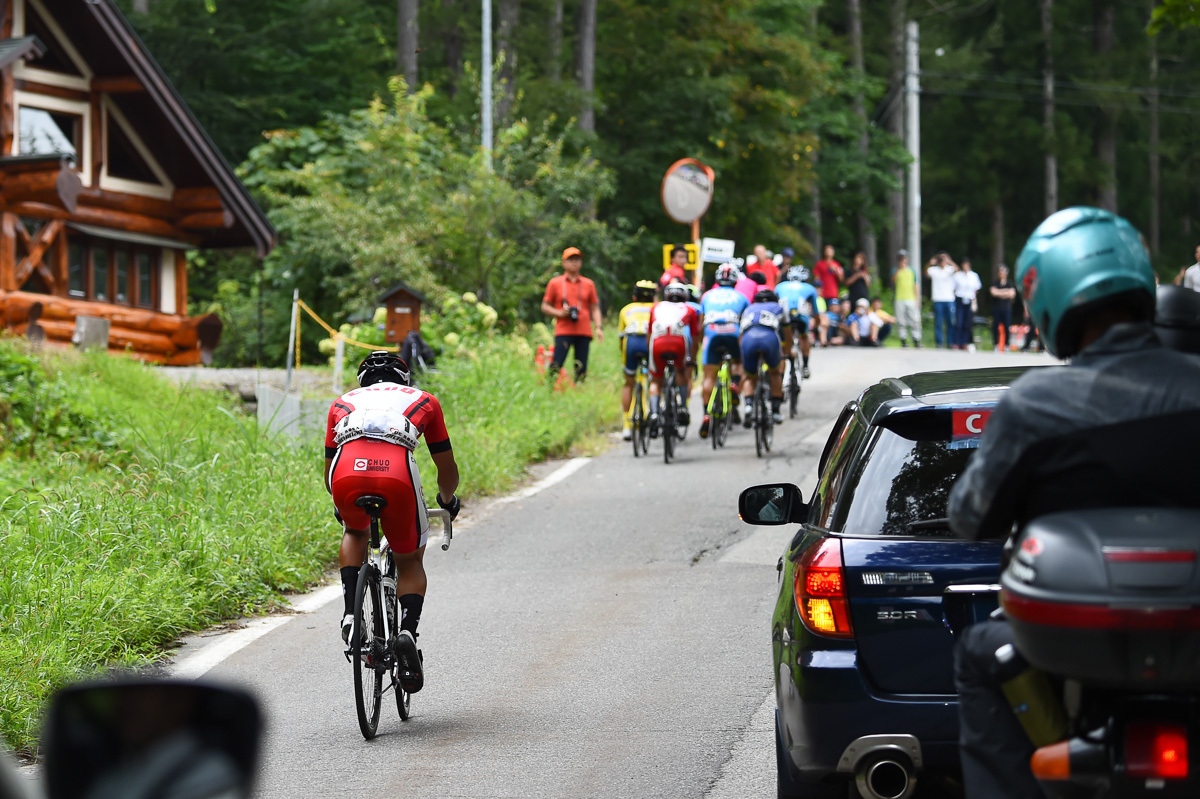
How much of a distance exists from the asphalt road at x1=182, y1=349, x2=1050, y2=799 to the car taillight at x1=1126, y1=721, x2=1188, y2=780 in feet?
9.35

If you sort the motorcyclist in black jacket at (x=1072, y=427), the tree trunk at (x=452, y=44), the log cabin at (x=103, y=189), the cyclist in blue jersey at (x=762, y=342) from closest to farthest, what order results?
the motorcyclist in black jacket at (x=1072, y=427) < the cyclist in blue jersey at (x=762, y=342) < the log cabin at (x=103, y=189) < the tree trunk at (x=452, y=44)

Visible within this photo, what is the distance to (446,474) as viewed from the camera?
22.5ft

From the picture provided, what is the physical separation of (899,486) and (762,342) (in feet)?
37.3

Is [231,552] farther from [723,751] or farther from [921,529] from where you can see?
[921,529]

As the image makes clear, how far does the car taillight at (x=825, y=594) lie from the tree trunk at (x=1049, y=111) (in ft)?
174

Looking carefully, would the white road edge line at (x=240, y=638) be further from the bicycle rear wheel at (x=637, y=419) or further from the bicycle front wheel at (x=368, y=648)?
the bicycle rear wheel at (x=637, y=419)

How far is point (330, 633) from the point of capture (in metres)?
8.62

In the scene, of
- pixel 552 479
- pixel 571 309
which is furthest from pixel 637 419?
pixel 571 309

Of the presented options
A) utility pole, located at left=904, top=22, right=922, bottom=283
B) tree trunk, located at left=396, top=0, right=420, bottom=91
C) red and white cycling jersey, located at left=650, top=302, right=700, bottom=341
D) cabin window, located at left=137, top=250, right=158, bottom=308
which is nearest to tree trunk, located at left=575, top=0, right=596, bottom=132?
tree trunk, located at left=396, top=0, right=420, bottom=91

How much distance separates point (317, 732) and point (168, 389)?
1231cm

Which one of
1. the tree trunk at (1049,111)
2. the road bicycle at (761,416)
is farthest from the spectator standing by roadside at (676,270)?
the tree trunk at (1049,111)

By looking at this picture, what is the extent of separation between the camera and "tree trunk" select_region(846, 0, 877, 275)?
157 feet

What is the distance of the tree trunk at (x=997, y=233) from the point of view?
6134cm

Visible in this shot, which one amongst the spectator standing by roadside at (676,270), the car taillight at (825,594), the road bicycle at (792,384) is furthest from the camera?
the spectator standing by roadside at (676,270)
